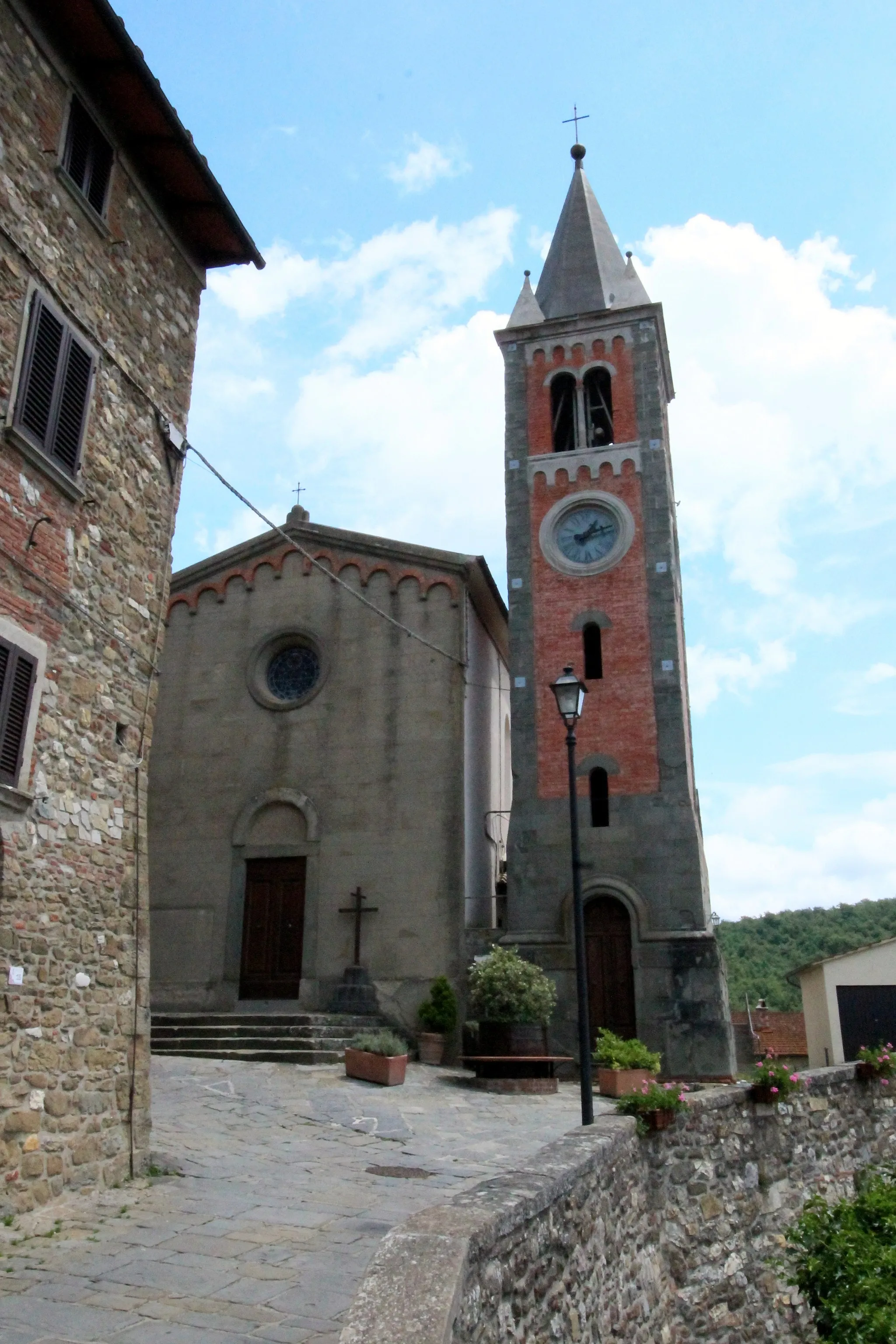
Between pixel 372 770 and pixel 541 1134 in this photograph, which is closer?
pixel 541 1134

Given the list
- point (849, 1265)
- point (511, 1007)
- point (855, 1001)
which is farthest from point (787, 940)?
point (849, 1265)

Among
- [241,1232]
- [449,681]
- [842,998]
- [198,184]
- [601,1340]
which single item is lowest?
[601,1340]

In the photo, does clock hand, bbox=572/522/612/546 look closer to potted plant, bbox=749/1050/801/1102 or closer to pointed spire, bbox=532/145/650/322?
pointed spire, bbox=532/145/650/322

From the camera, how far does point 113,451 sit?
8945mm

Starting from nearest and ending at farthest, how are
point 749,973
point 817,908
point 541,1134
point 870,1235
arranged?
point 870,1235 → point 541,1134 → point 749,973 → point 817,908

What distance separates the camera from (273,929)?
59.6ft

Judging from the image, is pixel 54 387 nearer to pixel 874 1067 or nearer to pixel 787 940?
pixel 874 1067

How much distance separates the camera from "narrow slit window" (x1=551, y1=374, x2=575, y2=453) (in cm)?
2116

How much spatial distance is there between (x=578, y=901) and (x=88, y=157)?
803 centimetres

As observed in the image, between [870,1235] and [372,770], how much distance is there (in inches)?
446

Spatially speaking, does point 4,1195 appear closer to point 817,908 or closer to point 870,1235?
point 870,1235

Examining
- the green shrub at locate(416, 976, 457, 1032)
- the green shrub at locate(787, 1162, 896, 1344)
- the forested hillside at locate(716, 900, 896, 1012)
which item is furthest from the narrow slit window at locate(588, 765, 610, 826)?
the forested hillside at locate(716, 900, 896, 1012)

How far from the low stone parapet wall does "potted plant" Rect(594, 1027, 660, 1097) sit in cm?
271

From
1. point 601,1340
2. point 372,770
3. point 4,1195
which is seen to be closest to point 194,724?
point 372,770
